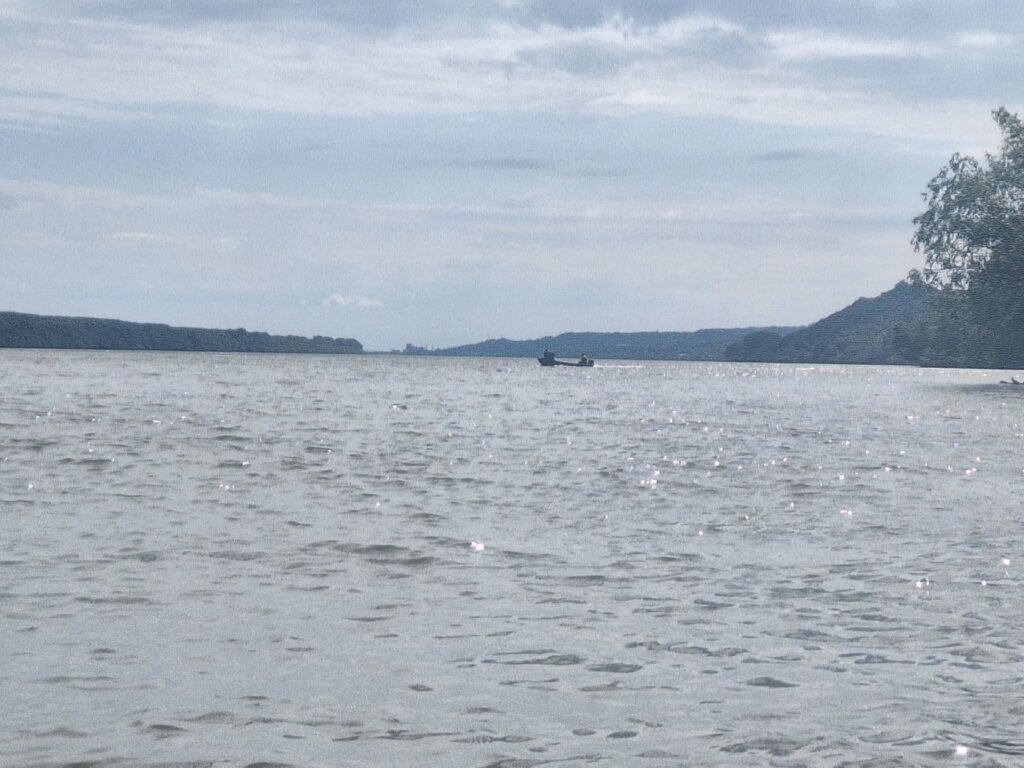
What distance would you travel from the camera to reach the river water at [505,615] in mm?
9156

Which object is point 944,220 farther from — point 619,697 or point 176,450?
point 619,697

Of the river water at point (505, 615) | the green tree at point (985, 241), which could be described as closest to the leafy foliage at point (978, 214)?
the green tree at point (985, 241)

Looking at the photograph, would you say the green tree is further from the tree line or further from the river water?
the river water

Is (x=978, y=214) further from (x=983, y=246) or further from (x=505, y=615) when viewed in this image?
(x=505, y=615)

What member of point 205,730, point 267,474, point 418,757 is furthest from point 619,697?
point 267,474

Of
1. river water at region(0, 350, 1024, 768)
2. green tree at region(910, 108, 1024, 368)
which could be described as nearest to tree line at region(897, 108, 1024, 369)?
green tree at region(910, 108, 1024, 368)

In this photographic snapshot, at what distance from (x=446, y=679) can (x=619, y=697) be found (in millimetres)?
1565

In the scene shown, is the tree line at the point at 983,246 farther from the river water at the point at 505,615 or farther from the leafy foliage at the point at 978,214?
the river water at the point at 505,615

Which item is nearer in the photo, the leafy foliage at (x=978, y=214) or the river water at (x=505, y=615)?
the river water at (x=505, y=615)

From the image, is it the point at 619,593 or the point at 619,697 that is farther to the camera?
the point at 619,593

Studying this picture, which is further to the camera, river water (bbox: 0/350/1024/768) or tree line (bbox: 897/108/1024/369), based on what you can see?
tree line (bbox: 897/108/1024/369)

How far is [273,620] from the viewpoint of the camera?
13000mm

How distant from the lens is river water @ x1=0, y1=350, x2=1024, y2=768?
9156 millimetres

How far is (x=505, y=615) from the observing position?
13492mm
